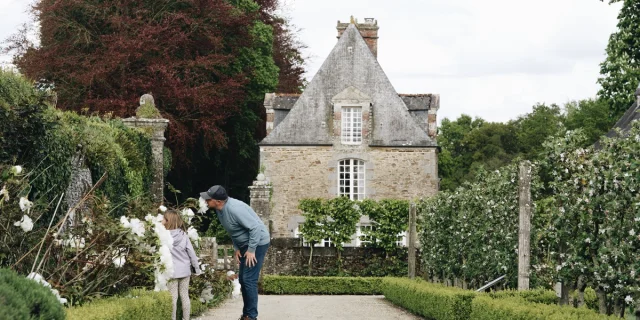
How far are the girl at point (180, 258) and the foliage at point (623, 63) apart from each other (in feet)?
54.9

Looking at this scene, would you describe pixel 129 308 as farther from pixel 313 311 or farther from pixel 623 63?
pixel 623 63

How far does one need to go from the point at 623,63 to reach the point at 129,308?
19672mm

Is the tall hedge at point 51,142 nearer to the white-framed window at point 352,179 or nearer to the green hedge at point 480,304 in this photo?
the green hedge at point 480,304

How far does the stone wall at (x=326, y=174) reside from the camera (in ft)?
103

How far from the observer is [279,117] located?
32.5 meters

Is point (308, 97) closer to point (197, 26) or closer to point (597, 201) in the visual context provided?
point (197, 26)

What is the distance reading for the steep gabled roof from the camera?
3167 cm

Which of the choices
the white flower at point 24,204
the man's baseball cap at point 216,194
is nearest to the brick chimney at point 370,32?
the man's baseball cap at point 216,194

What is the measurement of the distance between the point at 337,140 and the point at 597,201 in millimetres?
22210

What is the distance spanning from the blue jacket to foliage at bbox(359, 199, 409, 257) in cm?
1668

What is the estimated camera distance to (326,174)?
31594 millimetres

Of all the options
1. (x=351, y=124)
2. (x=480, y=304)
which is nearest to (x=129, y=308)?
(x=480, y=304)

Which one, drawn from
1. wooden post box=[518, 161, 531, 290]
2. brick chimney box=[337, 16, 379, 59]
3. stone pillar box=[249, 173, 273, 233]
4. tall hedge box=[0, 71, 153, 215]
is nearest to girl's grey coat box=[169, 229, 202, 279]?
tall hedge box=[0, 71, 153, 215]

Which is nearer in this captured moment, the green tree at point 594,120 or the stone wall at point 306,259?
the stone wall at point 306,259
